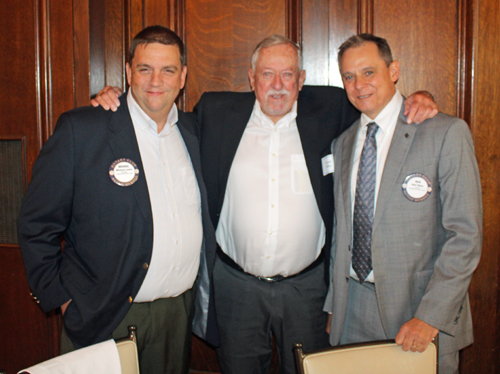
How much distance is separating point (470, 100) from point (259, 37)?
1352 millimetres

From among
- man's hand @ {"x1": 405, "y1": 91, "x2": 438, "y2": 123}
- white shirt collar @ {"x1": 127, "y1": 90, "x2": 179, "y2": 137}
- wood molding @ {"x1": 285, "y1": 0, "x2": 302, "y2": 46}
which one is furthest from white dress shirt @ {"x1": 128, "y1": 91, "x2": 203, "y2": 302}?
man's hand @ {"x1": 405, "y1": 91, "x2": 438, "y2": 123}

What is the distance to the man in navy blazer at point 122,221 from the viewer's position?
169 centimetres

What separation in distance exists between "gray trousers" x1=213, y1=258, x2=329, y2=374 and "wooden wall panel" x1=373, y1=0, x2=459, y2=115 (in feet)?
4.32

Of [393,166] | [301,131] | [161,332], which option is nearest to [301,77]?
[301,131]

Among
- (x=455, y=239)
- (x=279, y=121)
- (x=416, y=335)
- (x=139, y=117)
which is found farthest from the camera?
(x=279, y=121)

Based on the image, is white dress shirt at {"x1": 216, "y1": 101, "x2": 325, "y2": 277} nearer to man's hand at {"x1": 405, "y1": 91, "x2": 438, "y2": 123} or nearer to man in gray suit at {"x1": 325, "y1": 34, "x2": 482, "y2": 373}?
man in gray suit at {"x1": 325, "y1": 34, "x2": 482, "y2": 373}

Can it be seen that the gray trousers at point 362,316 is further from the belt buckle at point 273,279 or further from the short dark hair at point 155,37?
the short dark hair at point 155,37

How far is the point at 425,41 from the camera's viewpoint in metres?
2.32

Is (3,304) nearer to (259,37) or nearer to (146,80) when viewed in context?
(146,80)

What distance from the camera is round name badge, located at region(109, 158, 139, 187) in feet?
5.70

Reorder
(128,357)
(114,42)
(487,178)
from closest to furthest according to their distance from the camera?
(128,357) → (487,178) → (114,42)

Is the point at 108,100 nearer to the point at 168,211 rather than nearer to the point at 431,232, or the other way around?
the point at 168,211

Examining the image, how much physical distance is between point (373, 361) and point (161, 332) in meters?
1.03

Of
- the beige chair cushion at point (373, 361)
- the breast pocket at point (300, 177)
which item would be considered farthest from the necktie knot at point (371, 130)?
the beige chair cushion at point (373, 361)
